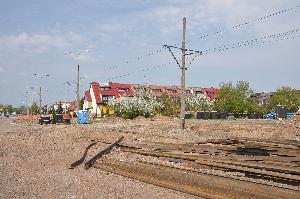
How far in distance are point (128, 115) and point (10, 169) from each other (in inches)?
1929

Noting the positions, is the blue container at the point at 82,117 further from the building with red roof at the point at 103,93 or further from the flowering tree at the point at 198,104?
the flowering tree at the point at 198,104

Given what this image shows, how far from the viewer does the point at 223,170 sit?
425 inches

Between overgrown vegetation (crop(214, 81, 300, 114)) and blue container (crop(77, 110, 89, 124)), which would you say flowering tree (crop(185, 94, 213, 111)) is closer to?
overgrown vegetation (crop(214, 81, 300, 114))

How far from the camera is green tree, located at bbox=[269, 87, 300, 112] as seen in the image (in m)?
108

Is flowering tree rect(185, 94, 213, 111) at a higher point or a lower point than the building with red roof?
lower

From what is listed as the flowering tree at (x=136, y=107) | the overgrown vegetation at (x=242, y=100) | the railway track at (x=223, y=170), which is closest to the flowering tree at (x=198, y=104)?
the overgrown vegetation at (x=242, y=100)

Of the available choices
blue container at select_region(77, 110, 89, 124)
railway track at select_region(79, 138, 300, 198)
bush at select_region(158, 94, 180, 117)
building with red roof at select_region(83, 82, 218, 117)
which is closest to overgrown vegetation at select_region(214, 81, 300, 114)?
building with red roof at select_region(83, 82, 218, 117)

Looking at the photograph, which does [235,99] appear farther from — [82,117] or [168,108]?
[82,117]

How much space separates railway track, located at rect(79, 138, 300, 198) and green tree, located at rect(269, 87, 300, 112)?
9883cm

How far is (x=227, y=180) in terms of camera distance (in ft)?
28.7

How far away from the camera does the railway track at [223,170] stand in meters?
8.13

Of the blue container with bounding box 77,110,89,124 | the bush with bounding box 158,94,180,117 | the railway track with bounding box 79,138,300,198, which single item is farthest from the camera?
the bush with bounding box 158,94,180,117

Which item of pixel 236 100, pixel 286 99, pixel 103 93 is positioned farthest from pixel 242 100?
Answer: pixel 103 93

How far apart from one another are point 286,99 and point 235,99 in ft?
79.0
